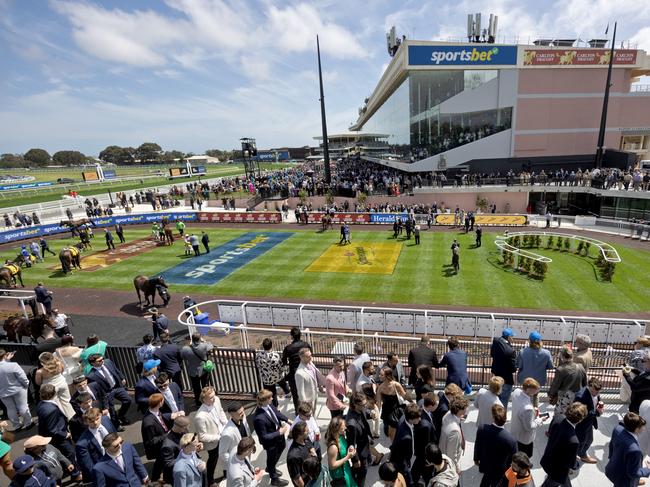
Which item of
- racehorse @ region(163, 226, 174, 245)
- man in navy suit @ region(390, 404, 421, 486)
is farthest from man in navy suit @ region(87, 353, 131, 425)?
racehorse @ region(163, 226, 174, 245)

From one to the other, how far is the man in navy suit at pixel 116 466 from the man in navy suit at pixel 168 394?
106 centimetres

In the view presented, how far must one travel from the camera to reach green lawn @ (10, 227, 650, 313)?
16.3 metres

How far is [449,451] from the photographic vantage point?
15.7ft

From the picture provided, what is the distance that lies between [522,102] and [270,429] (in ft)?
146

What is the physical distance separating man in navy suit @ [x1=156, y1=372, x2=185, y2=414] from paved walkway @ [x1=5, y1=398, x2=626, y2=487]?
1214mm

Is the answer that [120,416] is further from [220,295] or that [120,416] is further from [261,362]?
[220,295]

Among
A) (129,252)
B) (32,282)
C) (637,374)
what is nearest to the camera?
(637,374)

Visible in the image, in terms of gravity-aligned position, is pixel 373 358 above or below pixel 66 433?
below

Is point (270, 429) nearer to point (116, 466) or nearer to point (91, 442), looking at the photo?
point (116, 466)

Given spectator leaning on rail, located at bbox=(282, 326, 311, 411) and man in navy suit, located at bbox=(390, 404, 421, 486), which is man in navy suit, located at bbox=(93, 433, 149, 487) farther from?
man in navy suit, located at bbox=(390, 404, 421, 486)

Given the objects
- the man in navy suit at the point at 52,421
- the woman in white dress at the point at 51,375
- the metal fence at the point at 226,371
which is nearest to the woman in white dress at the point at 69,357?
the metal fence at the point at 226,371

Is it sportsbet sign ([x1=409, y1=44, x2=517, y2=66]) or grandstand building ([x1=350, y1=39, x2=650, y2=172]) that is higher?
sportsbet sign ([x1=409, y1=44, x2=517, y2=66])

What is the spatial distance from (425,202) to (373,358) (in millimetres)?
28929

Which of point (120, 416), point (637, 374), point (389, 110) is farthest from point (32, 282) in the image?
point (389, 110)
